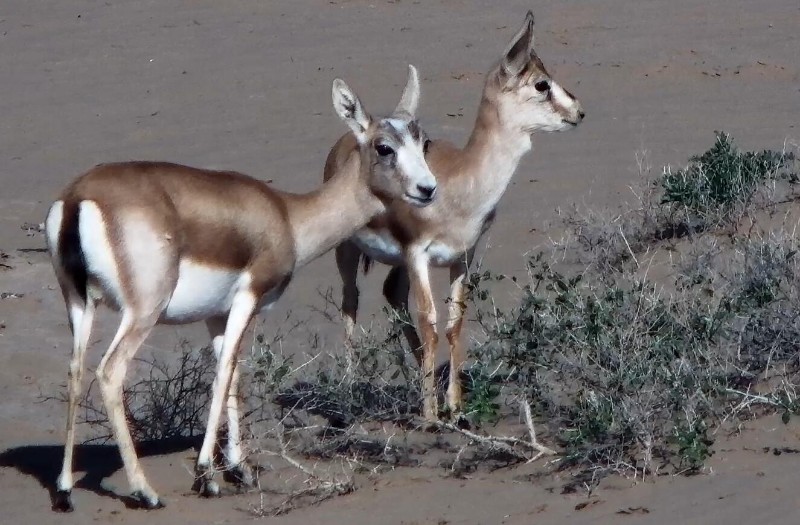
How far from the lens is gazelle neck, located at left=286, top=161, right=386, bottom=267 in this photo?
788cm

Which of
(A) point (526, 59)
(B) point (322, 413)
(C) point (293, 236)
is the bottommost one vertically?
(B) point (322, 413)

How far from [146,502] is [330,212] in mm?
1923

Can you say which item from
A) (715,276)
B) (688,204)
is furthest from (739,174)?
(715,276)

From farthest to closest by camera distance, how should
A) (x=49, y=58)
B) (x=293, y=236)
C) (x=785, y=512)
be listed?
1. (x=49, y=58)
2. (x=293, y=236)
3. (x=785, y=512)

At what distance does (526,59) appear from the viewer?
9227 millimetres

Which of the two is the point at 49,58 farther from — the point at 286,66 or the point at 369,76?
the point at 369,76

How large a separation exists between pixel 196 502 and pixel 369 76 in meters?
10.7

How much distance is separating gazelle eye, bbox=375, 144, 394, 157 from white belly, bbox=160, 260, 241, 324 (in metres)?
1.06

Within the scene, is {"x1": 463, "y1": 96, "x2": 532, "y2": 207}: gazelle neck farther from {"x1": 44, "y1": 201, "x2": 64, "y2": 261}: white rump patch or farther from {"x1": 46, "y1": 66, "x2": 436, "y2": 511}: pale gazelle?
{"x1": 44, "y1": 201, "x2": 64, "y2": 261}: white rump patch

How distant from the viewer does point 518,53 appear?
9242 mm

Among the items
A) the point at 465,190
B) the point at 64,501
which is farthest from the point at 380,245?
the point at 64,501

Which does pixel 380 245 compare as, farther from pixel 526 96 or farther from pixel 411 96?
pixel 526 96

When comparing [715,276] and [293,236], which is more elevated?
[293,236]

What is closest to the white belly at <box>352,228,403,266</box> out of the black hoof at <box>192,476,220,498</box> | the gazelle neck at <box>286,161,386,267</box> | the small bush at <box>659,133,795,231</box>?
the gazelle neck at <box>286,161,386,267</box>
